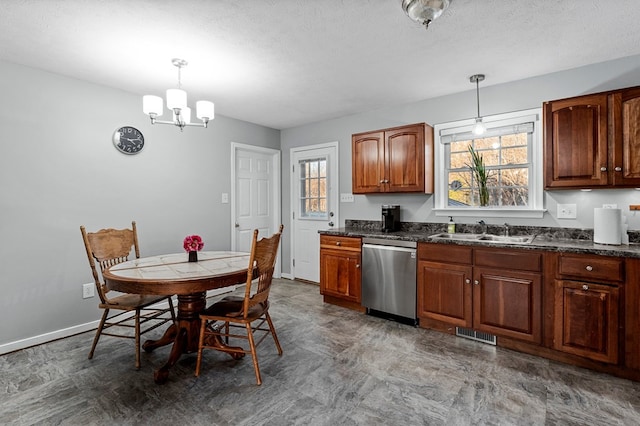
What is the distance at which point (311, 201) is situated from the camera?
481 centimetres

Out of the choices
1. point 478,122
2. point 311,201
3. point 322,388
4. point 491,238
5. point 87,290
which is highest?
point 478,122

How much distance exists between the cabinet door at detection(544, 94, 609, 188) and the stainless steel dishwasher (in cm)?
135

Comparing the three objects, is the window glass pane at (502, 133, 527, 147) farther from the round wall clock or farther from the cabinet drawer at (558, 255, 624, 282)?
the round wall clock

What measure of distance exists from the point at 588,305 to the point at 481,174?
4.89ft

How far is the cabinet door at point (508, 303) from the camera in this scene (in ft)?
8.09

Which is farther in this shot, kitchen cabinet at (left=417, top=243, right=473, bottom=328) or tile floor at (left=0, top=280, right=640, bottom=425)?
kitchen cabinet at (left=417, top=243, right=473, bottom=328)

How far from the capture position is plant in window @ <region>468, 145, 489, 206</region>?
10.7ft

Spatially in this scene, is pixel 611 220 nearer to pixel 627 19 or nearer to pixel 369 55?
pixel 627 19

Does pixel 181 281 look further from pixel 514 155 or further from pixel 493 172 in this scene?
pixel 514 155

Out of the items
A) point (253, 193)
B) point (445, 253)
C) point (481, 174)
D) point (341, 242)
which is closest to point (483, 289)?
point (445, 253)

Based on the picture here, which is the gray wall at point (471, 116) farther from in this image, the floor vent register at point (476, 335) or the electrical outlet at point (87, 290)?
the electrical outlet at point (87, 290)

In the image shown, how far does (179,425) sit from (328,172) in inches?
136

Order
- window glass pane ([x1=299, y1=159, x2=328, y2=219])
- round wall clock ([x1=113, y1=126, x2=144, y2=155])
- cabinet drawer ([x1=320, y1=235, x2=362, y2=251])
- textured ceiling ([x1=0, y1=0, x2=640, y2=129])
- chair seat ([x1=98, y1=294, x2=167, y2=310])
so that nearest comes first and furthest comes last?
1. textured ceiling ([x1=0, y1=0, x2=640, y2=129])
2. chair seat ([x1=98, y1=294, x2=167, y2=310])
3. round wall clock ([x1=113, y1=126, x2=144, y2=155])
4. cabinet drawer ([x1=320, y1=235, x2=362, y2=251])
5. window glass pane ([x1=299, y1=159, x2=328, y2=219])

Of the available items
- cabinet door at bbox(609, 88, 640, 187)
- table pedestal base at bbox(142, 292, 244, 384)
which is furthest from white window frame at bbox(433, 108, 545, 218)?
table pedestal base at bbox(142, 292, 244, 384)
